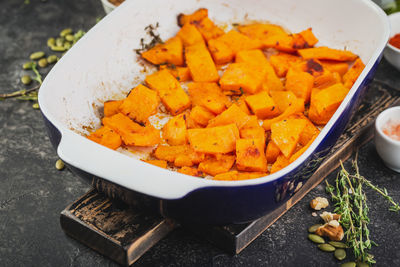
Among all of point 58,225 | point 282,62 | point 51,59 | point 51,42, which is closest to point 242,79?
point 282,62

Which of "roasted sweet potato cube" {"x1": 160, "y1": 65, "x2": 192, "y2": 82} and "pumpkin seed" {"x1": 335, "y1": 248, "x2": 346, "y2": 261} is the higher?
"roasted sweet potato cube" {"x1": 160, "y1": 65, "x2": 192, "y2": 82}

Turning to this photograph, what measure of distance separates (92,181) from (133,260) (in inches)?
13.1

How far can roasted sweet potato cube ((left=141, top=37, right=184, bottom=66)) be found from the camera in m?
2.39

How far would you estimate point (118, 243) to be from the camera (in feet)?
5.75

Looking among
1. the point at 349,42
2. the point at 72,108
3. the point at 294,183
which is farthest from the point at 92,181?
the point at 349,42

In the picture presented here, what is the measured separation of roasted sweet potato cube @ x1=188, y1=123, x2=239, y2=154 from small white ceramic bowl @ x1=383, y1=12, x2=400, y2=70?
102 cm

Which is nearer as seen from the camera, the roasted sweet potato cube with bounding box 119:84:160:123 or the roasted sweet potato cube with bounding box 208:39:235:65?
the roasted sweet potato cube with bounding box 119:84:160:123

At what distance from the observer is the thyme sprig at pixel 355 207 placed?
182 centimetres

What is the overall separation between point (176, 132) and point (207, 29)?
2.29ft

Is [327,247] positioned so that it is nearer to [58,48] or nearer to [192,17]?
[192,17]

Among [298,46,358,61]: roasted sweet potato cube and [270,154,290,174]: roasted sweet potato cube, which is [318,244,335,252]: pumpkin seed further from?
[298,46,358,61]: roasted sweet potato cube

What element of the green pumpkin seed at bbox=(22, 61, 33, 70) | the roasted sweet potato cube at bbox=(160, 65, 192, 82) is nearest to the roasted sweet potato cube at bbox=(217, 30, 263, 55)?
the roasted sweet potato cube at bbox=(160, 65, 192, 82)

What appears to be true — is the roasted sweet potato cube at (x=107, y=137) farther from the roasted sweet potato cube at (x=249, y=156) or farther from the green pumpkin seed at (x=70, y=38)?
the green pumpkin seed at (x=70, y=38)

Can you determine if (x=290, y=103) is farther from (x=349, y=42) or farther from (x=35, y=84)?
(x=35, y=84)
